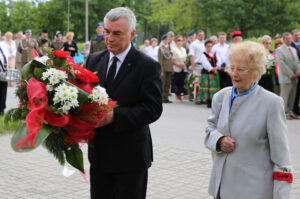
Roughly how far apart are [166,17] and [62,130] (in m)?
41.7

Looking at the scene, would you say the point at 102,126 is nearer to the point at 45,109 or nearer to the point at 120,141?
the point at 120,141

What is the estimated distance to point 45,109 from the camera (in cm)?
312

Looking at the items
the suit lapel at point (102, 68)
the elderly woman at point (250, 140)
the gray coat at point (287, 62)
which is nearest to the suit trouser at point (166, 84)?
the gray coat at point (287, 62)

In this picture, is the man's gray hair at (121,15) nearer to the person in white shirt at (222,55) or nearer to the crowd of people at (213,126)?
the crowd of people at (213,126)

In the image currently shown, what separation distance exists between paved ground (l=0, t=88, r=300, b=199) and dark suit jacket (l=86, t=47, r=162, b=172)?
7.83ft

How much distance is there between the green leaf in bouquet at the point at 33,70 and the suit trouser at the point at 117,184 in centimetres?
87

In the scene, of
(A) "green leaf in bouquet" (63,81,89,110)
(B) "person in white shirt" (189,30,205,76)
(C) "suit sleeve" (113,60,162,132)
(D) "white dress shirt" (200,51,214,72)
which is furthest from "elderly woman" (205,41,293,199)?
(B) "person in white shirt" (189,30,205,76)

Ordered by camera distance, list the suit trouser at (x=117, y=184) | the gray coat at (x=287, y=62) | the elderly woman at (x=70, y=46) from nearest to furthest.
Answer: the suit trouser at (x=117, y=184), the gray coat at (x=287, y=62), the elderly woman at (x=70, y=46)

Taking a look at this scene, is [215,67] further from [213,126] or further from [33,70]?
[33,70]

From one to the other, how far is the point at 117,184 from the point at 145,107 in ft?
2.08

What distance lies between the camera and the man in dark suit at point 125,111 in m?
3.64

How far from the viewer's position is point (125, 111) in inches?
140

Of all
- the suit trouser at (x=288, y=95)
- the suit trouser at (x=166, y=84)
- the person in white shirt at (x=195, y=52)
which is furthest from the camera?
the suit trouser at (x=166, y=84)

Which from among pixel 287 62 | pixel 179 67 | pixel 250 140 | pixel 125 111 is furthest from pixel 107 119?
pixel 179 67
